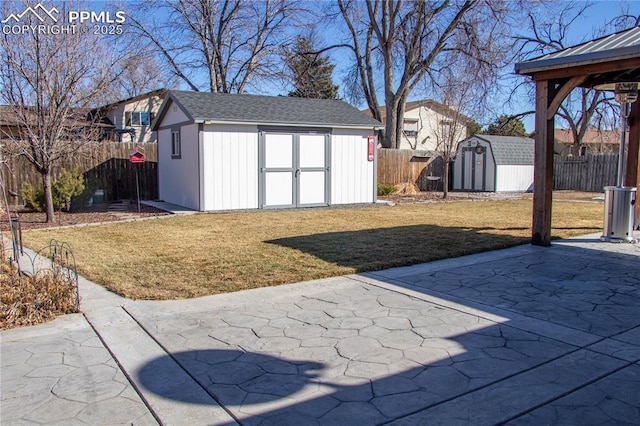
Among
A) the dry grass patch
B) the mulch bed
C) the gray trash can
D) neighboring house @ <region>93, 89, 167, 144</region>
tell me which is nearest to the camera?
the dry grass patch

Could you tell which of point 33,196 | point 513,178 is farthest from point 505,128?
point 33,196

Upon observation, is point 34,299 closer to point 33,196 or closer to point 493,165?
point 33,196

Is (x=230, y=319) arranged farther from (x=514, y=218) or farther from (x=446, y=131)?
(x=446, y=131)

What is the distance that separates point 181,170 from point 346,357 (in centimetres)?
1192

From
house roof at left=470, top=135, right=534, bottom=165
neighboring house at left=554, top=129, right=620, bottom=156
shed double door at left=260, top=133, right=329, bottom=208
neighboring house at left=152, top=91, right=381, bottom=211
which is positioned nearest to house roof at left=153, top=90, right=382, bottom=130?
neighboring house at left=152, top=91, right=381, bottom=211

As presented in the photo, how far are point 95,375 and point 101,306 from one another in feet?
5.46

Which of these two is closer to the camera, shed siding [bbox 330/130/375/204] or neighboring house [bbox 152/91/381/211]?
neighboring house [bbox 152/91/381/211]

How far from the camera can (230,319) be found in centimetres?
450

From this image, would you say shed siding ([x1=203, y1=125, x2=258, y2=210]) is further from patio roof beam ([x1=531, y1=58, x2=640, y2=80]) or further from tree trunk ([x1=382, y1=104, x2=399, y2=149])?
tree trunk ([x1=382, y1=104, x2=399, y2=149])

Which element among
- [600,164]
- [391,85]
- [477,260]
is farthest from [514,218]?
[391,85]

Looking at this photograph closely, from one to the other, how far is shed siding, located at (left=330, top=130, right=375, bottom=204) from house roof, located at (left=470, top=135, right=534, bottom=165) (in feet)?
29.0

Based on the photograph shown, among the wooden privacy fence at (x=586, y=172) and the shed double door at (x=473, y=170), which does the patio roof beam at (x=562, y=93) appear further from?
the wooden privacy fence at (x=586, y=172)

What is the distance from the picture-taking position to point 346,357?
3.62 meters

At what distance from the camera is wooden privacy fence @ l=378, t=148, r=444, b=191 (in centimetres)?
2156
